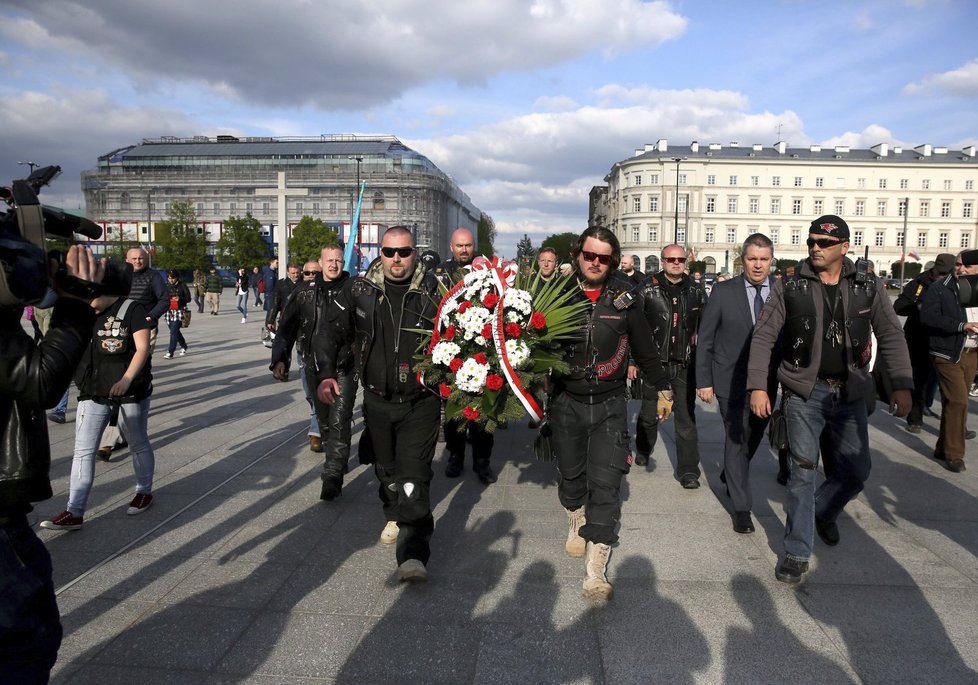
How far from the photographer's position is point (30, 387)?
6.87 ft

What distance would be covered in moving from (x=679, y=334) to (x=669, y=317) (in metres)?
0.19

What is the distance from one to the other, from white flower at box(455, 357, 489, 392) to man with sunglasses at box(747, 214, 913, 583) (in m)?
1.73

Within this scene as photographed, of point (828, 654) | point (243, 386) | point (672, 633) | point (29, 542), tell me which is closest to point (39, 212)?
point (29, 542)

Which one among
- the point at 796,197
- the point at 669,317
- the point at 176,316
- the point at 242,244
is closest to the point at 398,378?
the point at 669,317

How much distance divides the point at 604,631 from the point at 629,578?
0.72m

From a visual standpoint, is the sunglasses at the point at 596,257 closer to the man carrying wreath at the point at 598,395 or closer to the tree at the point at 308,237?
the man carrying wreath at the point at 598,395

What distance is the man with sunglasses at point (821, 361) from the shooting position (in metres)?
4.11

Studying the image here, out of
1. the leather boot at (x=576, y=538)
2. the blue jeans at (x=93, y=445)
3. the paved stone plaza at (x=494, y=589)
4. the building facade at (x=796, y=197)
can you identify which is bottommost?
the paved stone plaza at (x=494, y=589)

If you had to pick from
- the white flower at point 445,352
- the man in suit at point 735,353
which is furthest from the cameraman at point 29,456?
the man in suit at point 735,353

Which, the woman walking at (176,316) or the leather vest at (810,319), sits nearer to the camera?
the leather vest at (810,319)

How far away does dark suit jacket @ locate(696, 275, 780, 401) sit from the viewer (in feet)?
17.4

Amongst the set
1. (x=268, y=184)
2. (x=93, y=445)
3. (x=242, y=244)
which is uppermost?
(x=268, y=184)

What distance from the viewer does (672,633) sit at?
3.45 metres

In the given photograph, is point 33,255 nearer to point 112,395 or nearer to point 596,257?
point 596,257
